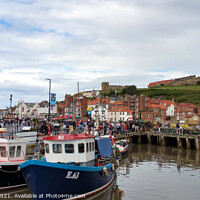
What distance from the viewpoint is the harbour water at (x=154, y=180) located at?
72.2 ft

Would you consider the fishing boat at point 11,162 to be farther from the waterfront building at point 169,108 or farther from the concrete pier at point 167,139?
the waterfront building at point 169,108

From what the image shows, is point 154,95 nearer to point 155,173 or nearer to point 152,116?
point 152,116

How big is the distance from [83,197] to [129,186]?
6.52 m

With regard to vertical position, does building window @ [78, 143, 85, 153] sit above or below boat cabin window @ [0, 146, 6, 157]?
above

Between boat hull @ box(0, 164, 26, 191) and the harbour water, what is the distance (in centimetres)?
56

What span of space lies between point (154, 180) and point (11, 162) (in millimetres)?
13368

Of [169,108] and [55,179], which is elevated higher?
[169,108]

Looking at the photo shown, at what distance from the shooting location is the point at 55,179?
56.7 ft

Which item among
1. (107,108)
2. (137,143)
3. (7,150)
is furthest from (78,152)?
(107,108)

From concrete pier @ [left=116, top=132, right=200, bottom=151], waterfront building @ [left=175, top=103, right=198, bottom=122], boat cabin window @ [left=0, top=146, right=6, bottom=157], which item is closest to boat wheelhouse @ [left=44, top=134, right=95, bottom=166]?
boat cabin window @ [left=0, top=146, right=6, bottom=157]

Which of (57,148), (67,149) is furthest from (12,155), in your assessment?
(67,149)

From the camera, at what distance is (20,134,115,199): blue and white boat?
55.8 ft

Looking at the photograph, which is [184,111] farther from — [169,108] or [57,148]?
[57,148]

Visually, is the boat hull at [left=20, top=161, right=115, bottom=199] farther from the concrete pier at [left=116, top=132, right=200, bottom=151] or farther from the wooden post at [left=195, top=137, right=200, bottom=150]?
the concrete pier at [left=116, top=132, right=200, bottom=151]
